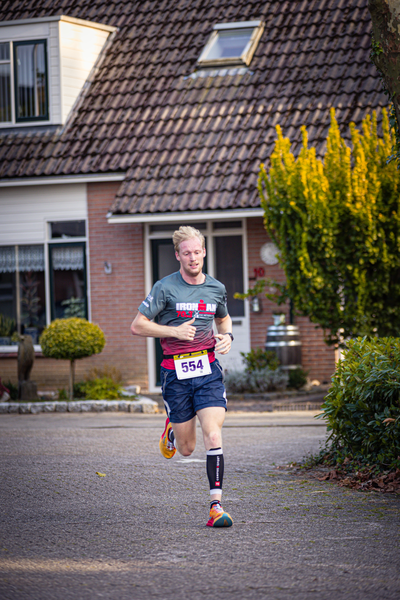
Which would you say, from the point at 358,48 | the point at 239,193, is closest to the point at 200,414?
the point at 239,193

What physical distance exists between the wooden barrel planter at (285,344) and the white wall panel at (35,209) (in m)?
4.46

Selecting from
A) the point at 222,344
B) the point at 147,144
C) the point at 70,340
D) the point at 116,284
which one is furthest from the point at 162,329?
the point at 147,144

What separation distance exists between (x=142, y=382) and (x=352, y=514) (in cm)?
1031

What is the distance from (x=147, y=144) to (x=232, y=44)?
3021mm

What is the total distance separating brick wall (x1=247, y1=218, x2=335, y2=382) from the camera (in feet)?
50.3

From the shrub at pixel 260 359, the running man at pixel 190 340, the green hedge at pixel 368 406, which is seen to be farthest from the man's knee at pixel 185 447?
the shrub at pixel 260 359

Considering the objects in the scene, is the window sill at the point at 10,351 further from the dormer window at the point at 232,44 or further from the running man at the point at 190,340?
the running man at the point at 190,340

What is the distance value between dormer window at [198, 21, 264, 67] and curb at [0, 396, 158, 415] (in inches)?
289

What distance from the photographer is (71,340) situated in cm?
1433

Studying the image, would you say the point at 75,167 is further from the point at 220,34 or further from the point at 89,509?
the point at 89,509

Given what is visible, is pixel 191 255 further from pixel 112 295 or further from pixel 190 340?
pixel 112 295

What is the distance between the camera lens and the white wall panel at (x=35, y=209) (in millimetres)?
16812

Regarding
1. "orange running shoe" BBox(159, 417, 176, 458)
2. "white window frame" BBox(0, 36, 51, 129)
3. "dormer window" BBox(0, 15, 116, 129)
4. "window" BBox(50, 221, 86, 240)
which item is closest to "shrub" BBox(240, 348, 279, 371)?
"window" BBox(50, 221, 86, 240)

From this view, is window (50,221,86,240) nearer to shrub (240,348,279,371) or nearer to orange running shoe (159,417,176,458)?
shrub (240,348,279,371)
